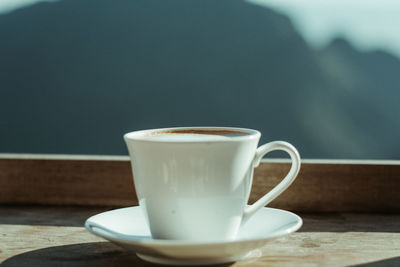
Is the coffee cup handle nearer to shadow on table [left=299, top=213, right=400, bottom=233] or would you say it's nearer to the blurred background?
shadow on table [left=299, top=213, right=400, bottom=233]

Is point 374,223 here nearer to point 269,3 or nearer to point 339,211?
point 339,211

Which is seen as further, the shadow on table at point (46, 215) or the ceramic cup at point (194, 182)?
the shadow on table at point (46, 215)

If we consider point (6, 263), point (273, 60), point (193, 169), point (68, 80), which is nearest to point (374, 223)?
point (193, 169)

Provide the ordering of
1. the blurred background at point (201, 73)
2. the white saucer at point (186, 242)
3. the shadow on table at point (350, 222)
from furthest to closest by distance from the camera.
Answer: the blurred background at point (201, 73) → the shadow on table at point (350, 222) → the white saucer at point (186, 242)

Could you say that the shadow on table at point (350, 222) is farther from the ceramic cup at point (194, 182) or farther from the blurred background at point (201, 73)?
the blurred background at point (201, 73)

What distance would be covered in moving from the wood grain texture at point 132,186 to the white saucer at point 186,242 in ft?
0.61

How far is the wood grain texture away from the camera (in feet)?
2.32

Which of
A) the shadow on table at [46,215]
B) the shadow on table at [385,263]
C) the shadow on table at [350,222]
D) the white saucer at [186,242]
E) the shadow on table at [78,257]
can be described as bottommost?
the shadow on table at [350,222]

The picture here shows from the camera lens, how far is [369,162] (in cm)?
71

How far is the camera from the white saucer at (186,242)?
40 cm

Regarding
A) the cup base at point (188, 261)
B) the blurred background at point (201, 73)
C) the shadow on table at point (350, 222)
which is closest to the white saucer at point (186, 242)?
the cup base at point (188, 261)

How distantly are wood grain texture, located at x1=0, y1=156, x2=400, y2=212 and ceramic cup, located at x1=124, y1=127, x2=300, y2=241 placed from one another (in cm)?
25

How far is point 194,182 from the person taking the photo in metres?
0.44

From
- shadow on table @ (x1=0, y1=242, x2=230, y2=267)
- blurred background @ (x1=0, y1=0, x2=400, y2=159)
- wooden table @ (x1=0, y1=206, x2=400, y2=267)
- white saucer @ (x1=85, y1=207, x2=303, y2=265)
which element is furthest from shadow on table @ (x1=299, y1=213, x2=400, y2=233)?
blurred background @ (x1=0, y1=0, x2=400, y2=159)
